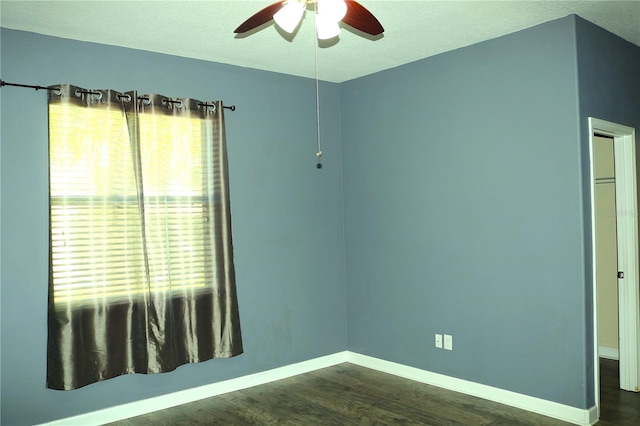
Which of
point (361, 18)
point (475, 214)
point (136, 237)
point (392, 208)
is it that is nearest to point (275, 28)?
point (361, 18)

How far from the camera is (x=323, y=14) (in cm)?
257

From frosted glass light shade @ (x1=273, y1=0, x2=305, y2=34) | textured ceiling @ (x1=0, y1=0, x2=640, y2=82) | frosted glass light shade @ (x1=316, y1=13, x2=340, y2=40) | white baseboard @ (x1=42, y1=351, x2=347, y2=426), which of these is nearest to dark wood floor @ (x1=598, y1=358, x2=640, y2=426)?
white baseboard @ (x1=42, y1=351, x2=347, y2=426)

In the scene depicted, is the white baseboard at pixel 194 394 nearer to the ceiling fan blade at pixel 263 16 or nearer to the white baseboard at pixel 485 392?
the white baseboard at pixel 485 392

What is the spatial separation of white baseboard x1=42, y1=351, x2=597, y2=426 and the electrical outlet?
9.3 inches

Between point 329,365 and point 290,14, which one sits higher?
point 290,14

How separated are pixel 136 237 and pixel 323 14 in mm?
2106

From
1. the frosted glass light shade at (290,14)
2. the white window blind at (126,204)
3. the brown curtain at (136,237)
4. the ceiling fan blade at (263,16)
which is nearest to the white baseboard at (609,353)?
the brown curtain at (136,237)

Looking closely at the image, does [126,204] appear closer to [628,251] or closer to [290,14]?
[290,14]

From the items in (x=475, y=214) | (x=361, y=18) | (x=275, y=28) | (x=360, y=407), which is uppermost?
(x=275, y=28)

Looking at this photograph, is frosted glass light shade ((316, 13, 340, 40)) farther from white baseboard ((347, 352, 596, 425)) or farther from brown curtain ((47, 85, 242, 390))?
white baseboard ((347, 352, 596, 425))

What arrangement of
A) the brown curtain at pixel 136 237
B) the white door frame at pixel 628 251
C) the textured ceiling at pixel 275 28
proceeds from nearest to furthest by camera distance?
the textured ceiling at pixel 275 28, the brown curtain at pixel 136 237, the white door frame at pixel 628 251

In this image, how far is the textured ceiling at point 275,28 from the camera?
3086 millimetres

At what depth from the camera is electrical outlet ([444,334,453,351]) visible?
13.5ft

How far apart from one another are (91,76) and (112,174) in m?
0.70
